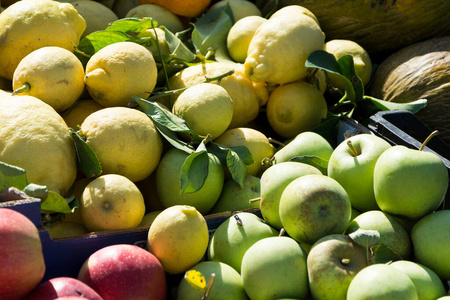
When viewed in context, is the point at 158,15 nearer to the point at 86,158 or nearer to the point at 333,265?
the point at 86,158

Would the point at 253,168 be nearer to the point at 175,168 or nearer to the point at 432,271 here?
the point at 175,168

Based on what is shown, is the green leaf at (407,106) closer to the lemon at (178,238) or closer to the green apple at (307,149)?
the green apple at (307,149)

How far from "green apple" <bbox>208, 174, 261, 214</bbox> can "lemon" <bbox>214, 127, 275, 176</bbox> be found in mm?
115

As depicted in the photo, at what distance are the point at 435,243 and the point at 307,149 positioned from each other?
695 mm

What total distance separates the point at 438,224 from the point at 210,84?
3.58 ft

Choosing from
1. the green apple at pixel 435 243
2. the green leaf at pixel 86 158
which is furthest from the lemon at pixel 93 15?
the green apple at pixel 435 243

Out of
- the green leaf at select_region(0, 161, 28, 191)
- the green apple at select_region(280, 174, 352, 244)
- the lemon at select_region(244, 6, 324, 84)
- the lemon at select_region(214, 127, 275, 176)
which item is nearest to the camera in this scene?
the green apple at select_region(280, 174, 352, 244)

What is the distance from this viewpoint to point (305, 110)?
2.38m

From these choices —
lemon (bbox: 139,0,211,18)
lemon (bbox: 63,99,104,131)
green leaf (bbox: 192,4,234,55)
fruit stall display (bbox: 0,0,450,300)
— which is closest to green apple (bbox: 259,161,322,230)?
fruit stall display (bbox: 0,0,450,300)

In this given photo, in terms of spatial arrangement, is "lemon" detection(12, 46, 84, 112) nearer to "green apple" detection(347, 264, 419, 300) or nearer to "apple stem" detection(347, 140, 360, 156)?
"apple stem" detection(347, 140, 360, 156)

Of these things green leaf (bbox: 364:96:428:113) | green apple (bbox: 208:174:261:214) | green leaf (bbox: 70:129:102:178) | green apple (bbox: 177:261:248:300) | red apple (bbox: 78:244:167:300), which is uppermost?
green leaf (bbox: 364:96:428:113)

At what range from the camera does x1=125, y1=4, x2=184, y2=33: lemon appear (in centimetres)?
284

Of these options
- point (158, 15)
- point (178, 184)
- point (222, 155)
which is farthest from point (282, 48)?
point (158, 15)

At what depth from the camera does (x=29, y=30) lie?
7.22 feet
